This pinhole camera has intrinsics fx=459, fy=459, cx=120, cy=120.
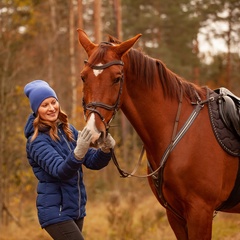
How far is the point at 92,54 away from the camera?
3.41m

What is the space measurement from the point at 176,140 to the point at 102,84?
836mm

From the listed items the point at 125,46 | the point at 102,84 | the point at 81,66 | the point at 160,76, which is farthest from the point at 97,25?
the point at 102,84

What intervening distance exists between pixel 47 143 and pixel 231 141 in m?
1.53

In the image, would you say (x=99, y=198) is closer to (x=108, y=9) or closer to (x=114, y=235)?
(x=114, y=235)

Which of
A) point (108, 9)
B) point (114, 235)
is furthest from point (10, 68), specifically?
point (108, 9)

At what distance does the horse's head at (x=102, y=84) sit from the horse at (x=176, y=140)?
0.04m

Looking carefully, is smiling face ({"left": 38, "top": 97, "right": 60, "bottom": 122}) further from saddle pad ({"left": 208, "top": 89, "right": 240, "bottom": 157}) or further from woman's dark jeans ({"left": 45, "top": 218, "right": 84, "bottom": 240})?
saddle pad ({"left": 208, "top": 89, "right": 240, "bottom": 157})

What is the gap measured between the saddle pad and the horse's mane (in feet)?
0.65

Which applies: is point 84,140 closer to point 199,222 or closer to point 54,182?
point 54,182

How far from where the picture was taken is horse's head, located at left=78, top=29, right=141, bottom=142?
324cm

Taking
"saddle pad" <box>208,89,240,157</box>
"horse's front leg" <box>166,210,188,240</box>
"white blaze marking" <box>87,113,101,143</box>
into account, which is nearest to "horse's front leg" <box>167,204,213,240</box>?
"horse's front leg" <box>166,210,188,240</box>

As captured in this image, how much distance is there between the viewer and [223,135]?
3.82m

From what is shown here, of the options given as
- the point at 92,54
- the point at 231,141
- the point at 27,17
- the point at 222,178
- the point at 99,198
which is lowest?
the point at 99,198

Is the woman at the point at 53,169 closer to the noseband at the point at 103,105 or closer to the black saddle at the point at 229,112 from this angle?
the noseband at the point at 103,105
